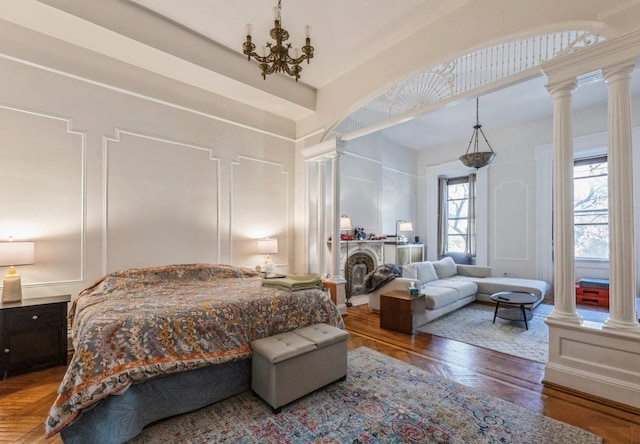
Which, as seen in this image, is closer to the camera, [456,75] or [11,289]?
[11,289]

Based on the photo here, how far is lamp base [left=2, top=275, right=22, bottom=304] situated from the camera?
8.68ft

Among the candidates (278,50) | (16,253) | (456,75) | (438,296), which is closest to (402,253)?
(438,296)

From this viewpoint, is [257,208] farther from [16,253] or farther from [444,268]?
[444,268]

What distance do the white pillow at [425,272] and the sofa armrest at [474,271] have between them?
3.31ft

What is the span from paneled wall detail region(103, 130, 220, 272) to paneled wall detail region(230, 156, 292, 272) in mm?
311

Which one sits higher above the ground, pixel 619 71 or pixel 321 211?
pixel 619 71

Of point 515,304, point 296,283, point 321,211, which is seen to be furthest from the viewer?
point 321,211

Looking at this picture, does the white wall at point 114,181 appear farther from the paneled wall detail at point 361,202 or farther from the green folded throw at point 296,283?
the paneled wall detail at point 361,202

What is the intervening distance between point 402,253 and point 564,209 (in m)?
4.22

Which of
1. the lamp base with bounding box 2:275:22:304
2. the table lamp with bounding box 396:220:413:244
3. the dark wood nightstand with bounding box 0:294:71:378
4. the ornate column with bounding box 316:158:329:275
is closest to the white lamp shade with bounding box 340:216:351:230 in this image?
the ornate column with bounding box 316:158:329:275

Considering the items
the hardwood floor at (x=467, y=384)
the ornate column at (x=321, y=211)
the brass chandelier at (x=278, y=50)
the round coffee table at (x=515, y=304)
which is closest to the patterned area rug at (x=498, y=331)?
the round coffee table at (x=515, y=304)

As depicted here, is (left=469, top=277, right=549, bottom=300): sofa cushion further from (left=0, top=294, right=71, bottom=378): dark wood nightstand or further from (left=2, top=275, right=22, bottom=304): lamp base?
(left=2, top=275, right=22, bottom=304): lamp base

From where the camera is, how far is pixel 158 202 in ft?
12.1

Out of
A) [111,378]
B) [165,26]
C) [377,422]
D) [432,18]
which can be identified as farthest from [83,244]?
[432,18]
